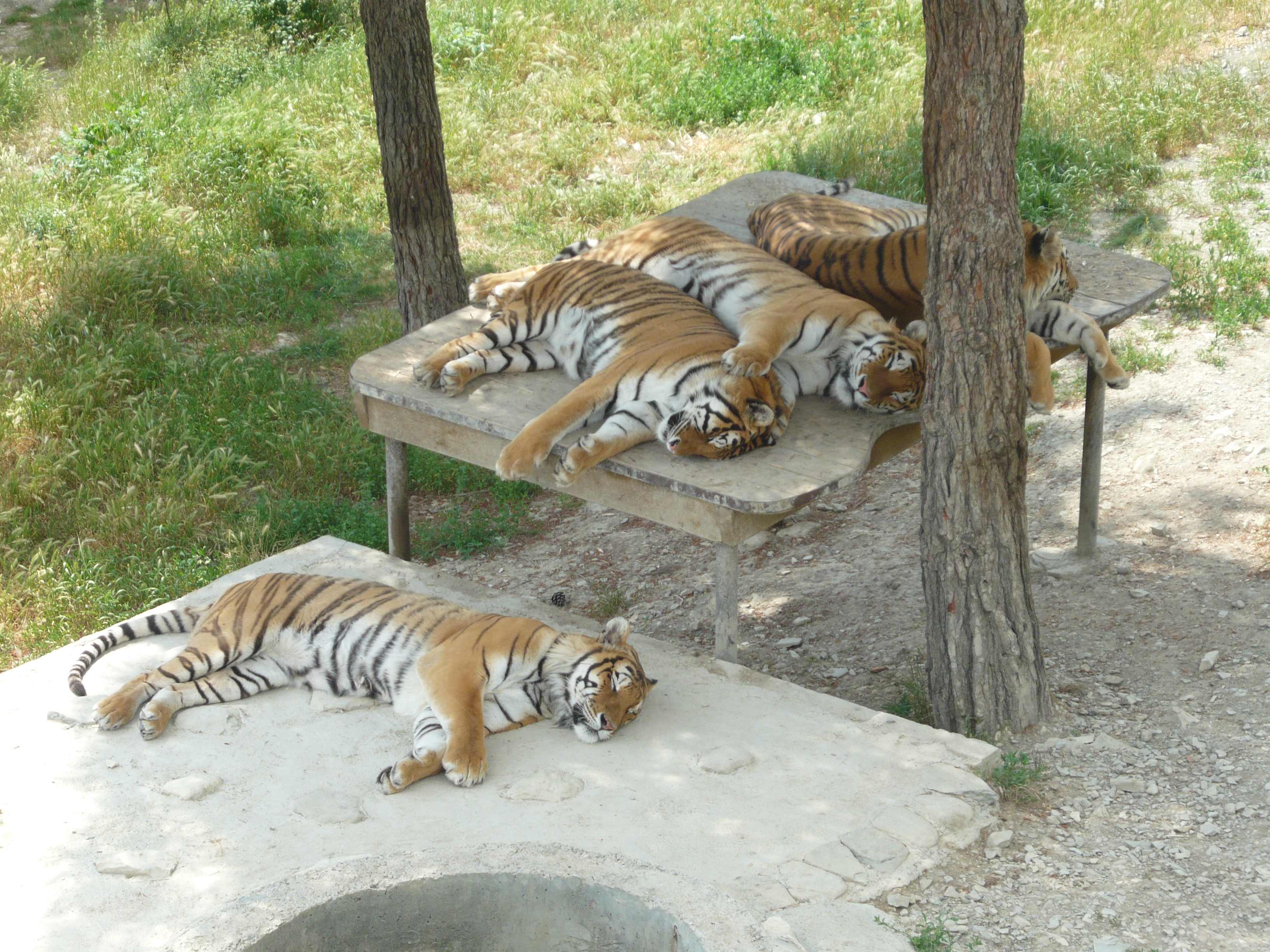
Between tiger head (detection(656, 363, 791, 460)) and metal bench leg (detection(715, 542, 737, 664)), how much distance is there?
0.94 feet

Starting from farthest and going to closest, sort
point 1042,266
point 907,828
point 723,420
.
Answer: point 1042,266
point 723,420
point 907,828

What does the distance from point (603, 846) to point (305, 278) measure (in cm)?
512


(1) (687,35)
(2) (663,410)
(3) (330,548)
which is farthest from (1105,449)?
(1) (687,35)

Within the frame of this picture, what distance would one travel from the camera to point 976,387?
326cm

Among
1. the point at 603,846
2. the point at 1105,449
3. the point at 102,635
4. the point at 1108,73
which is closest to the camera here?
the point at 603,846

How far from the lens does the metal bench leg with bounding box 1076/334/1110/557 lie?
4.53 m

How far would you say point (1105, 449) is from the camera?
533 cm

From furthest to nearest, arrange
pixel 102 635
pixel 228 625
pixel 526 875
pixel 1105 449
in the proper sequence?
1. pixel 1105 449
2. pixel 102 635
3. pixel 228 625
4. pixel 526 875

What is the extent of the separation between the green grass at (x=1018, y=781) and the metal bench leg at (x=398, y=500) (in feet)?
7.40

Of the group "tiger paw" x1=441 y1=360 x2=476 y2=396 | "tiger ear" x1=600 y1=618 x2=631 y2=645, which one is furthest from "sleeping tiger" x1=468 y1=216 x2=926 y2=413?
"tiger ear" x1=600 y1=618 x2=631 y2=645

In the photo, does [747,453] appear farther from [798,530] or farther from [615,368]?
[798,530]

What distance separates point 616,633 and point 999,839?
110 centimetres

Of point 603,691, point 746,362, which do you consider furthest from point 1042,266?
point 603,691

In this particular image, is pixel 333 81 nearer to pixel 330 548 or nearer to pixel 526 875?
pixel 330 548
